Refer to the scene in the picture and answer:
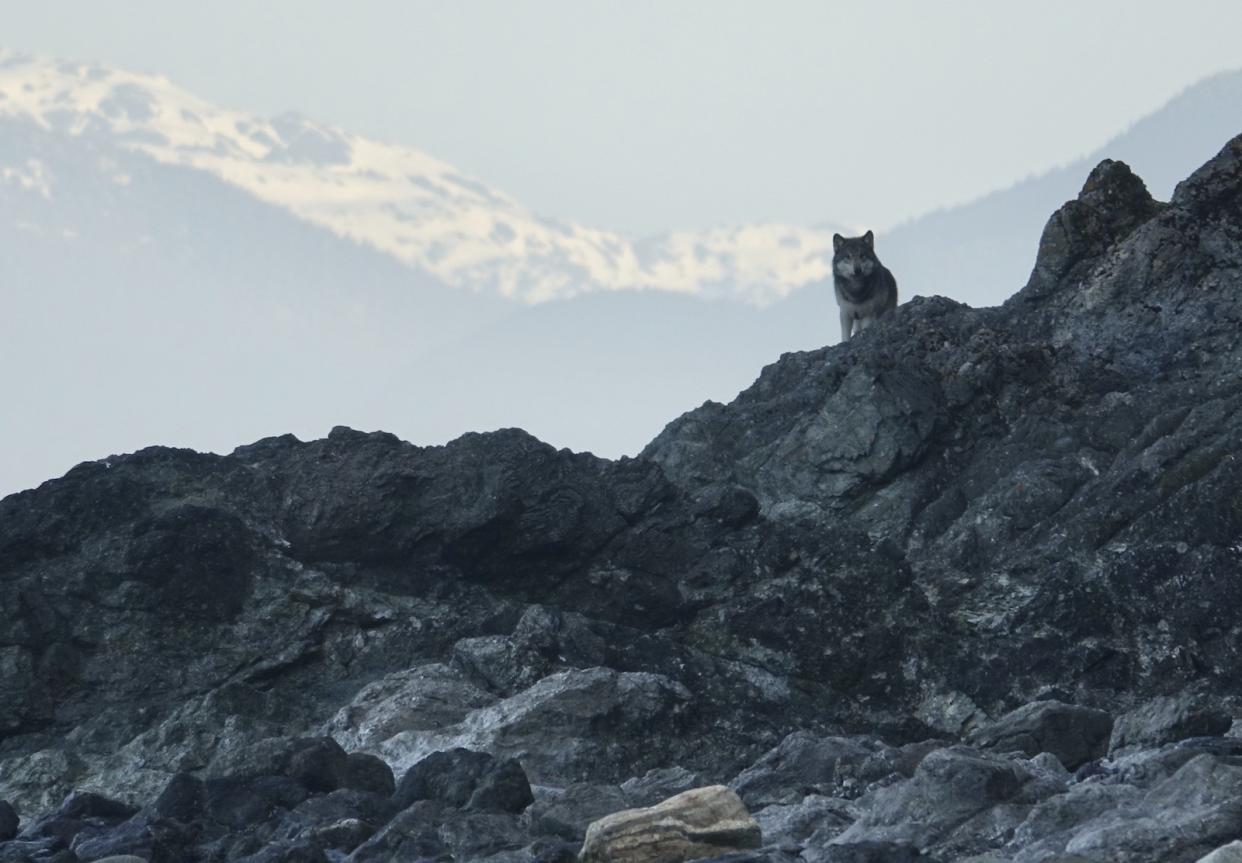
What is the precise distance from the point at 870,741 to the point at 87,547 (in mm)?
12699

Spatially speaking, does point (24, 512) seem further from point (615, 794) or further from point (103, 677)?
point (615, 794)

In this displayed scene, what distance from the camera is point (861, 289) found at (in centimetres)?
4016

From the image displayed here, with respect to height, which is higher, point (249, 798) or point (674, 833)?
point (249, 798)

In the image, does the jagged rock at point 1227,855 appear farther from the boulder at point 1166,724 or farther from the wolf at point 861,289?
the wolf at point 861,289

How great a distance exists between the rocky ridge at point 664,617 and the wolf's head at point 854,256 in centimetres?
777

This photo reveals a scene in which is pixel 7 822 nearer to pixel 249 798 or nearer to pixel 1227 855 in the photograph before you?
pixel 249 798

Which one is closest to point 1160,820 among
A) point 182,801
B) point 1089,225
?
point 182,801

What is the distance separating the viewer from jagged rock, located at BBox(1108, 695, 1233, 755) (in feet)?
59.3

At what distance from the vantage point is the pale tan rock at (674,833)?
1560 cm

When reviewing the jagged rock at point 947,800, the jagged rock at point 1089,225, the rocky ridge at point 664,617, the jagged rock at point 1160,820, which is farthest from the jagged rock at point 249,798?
the jagged rock at point 1089,225

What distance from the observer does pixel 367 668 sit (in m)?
26.0

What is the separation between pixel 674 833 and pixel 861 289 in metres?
25.9

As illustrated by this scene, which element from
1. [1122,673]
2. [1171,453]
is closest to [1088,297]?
[1171,453]

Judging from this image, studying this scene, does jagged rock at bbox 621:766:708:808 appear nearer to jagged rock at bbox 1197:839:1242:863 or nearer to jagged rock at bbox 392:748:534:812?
jagged rock at bbox 392:748:534:812
